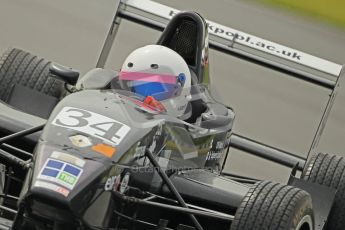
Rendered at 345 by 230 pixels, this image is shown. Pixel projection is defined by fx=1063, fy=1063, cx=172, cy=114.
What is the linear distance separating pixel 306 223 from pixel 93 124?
1.09 m

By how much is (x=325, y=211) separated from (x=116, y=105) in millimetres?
1409

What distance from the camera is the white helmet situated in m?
5.16

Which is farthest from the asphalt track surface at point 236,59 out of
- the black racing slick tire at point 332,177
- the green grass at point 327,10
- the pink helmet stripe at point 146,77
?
the pink helmet stripe at point 146,77

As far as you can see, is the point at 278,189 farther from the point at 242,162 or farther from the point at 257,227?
the point at 242,162

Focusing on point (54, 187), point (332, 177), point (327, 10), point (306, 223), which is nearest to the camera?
point (54, 187)

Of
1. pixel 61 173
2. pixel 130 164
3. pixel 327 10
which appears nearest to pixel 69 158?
pixel 61 173

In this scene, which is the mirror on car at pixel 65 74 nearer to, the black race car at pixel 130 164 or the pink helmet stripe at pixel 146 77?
the black race car at pixel 130 164

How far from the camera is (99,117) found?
4.56 metres

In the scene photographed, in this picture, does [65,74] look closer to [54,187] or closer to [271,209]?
[54,187]

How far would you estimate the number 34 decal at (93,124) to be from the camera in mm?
4445

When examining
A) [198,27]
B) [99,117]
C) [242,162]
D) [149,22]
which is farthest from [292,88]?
[99,117]

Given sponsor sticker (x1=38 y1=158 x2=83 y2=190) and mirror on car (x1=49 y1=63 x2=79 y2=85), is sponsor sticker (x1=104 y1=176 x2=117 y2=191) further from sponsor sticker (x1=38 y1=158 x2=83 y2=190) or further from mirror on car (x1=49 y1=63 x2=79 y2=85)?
mirror on car (x1=49 y1=63 x2=79 y2=85)

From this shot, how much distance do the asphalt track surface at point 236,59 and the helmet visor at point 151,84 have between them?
3436 millimetres

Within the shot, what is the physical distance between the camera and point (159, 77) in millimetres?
5195
